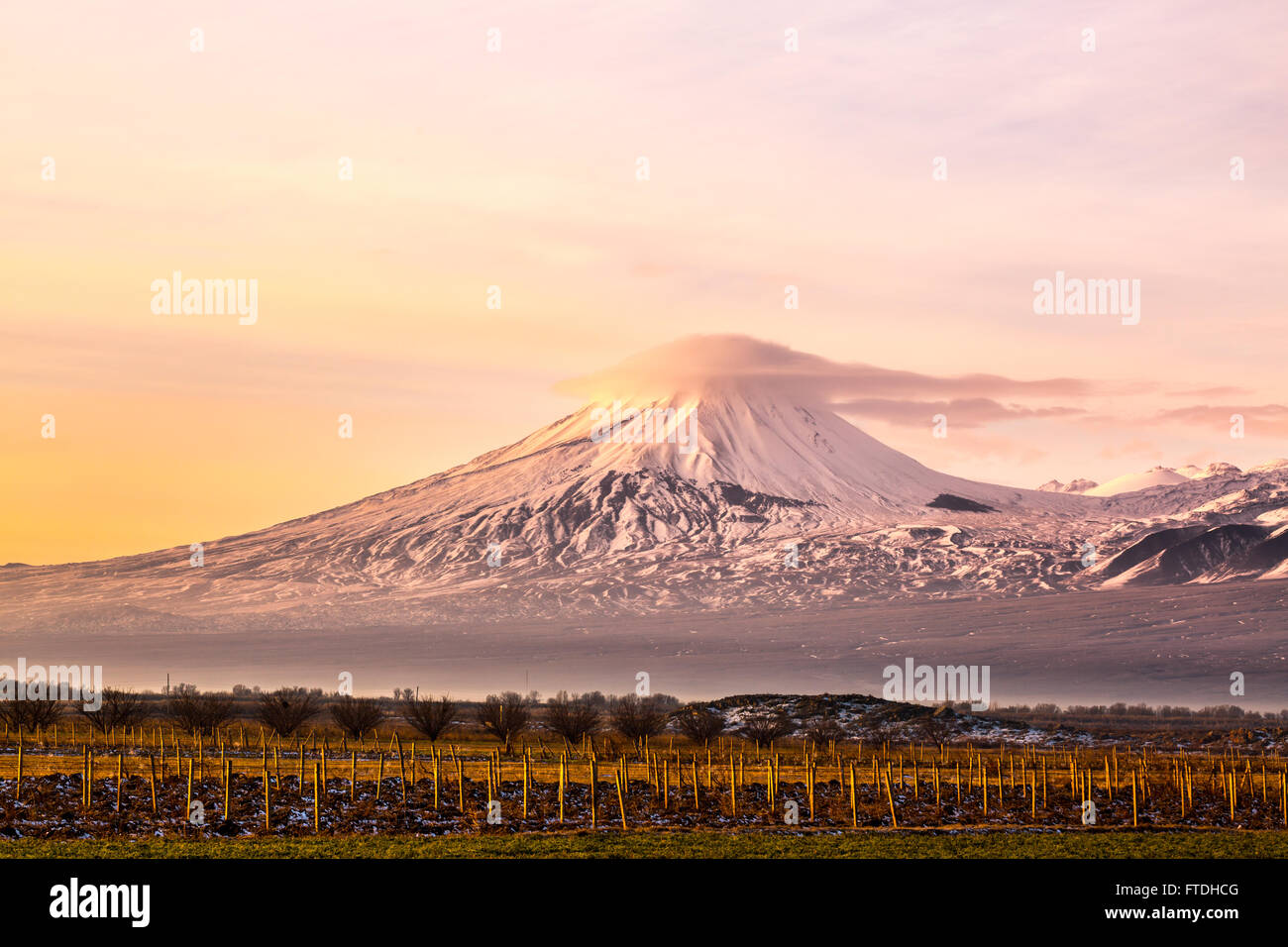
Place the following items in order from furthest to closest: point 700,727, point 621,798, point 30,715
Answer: point 700,727 → point 30,715 → point 621,798

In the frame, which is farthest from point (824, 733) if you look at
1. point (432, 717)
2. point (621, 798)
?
point (621, 798)

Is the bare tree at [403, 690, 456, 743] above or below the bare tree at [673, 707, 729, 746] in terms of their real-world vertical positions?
above

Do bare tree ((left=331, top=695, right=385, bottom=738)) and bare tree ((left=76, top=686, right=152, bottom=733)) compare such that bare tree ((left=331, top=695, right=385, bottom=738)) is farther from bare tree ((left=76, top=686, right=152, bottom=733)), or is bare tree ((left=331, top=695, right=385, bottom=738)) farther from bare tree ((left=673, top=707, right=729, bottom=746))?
bare tree ((left=673, top=707, right=729, bottom=746))

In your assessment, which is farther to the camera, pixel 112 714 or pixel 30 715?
pixel 112 714

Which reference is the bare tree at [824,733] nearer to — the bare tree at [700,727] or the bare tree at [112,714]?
the bare tree at [700,727]

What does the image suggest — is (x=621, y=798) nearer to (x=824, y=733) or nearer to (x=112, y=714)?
(x=824, y=733)

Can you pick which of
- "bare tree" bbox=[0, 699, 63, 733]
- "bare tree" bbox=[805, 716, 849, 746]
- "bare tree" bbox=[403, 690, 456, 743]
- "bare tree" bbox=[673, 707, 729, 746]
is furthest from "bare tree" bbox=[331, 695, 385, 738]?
"bare tree" bbox=[805, 716, 849, 746]

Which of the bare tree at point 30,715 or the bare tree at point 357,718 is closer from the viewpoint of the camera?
the bare tree at point 30,715

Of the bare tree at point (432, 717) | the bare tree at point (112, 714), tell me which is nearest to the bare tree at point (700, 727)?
the bare tree at point (432, 717)

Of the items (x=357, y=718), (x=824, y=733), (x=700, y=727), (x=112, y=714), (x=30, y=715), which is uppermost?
(x=30, y=715)
